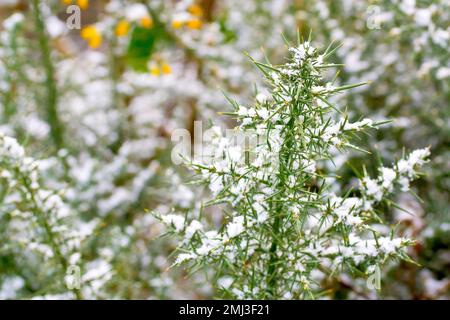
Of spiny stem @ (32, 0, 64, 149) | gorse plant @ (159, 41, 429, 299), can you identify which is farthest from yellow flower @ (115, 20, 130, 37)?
gorse plant @ (159, 41, 429, 299)

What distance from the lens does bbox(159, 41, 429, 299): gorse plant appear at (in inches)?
49.9

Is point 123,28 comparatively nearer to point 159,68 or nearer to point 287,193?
point 159,68

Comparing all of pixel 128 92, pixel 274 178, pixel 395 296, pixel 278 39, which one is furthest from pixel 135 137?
pixel 274 178

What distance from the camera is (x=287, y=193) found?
1.34 metres

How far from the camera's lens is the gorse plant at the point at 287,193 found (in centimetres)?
127

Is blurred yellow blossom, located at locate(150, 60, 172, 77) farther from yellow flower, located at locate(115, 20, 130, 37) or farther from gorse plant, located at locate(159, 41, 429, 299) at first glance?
gorse plant, located at locate(159, 41, 429, 299)

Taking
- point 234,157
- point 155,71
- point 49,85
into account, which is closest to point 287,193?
point 234,157

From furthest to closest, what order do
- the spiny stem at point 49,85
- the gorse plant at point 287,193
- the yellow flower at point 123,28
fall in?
the yellow flower at point 123,28 < the spiny stem at point 49,85 < the gorse plant at point 287,193

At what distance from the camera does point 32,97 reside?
308 cm

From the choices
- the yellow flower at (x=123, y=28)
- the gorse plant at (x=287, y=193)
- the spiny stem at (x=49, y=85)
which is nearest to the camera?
the gorse plant at (x=287, y=193)

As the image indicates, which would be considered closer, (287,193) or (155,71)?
(287,193)

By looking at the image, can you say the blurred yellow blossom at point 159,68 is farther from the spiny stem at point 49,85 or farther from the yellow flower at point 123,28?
the spiny stem at point 49,85

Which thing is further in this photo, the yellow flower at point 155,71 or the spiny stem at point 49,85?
the yellow flower at point 155,71

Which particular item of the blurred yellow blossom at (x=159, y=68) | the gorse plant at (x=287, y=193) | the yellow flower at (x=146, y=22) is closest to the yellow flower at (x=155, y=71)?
the blurred yellow blossom at (x=159, y=68)
